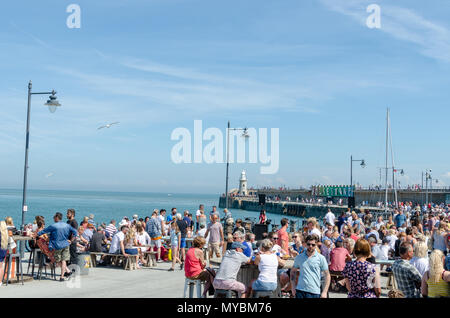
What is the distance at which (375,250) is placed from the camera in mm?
13172

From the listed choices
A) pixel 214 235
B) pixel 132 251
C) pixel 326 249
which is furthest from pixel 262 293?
pixel 132 251

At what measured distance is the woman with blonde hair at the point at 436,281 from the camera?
6.57m

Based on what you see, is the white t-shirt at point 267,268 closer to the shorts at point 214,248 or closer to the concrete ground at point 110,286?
the concrete ground at point 110,286

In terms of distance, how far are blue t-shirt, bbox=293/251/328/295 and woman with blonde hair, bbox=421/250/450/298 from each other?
140cm

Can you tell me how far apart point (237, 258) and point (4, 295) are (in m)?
5.24

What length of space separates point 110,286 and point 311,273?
241 inches

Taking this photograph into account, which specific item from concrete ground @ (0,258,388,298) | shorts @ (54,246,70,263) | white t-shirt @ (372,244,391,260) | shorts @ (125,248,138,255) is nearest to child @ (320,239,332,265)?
concrete ground @ (0,258,388,298)

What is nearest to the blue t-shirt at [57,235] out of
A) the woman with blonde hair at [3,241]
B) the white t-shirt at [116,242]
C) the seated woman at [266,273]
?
the woman with blonde hair at [3,241]

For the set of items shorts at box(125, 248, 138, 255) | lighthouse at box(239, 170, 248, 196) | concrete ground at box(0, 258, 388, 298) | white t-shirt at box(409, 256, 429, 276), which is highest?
lighthouse at box(239, 170, 248, 196)

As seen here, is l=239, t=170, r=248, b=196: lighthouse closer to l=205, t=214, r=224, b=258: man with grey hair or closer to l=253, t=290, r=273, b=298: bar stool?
l=205, t=214, r=224, b=258: man with grey hair

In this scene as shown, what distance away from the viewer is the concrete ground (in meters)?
10.4

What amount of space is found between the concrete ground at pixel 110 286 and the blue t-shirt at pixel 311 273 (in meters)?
4.10
